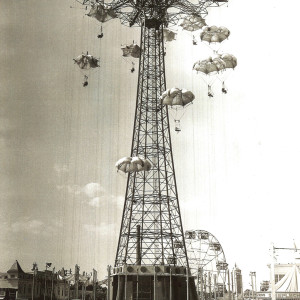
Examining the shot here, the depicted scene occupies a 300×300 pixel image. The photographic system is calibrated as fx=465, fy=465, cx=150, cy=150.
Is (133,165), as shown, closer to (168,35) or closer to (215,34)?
(215,34)

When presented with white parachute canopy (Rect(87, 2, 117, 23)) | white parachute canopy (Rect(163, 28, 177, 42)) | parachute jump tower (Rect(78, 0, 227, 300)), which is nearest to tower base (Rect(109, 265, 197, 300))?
parachute jump tower (Rect(78, 0, 227, 300))

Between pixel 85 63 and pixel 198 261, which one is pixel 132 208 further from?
pixel 198 261

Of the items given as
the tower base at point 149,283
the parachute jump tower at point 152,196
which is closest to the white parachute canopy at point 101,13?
the parachute jump tower at point 152,196

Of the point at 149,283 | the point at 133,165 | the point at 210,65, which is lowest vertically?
the point at 149,283

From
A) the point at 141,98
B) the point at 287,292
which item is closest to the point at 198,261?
the point at 287,292

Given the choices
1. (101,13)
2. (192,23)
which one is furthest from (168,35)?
(101,13)

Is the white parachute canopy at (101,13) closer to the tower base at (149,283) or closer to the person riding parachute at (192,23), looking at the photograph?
the person riding parachute at (192,23)

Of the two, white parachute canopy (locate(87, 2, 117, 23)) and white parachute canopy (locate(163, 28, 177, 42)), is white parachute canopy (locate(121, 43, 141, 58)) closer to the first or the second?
white parachute canopy (locate(163, 28, 177, 42))
